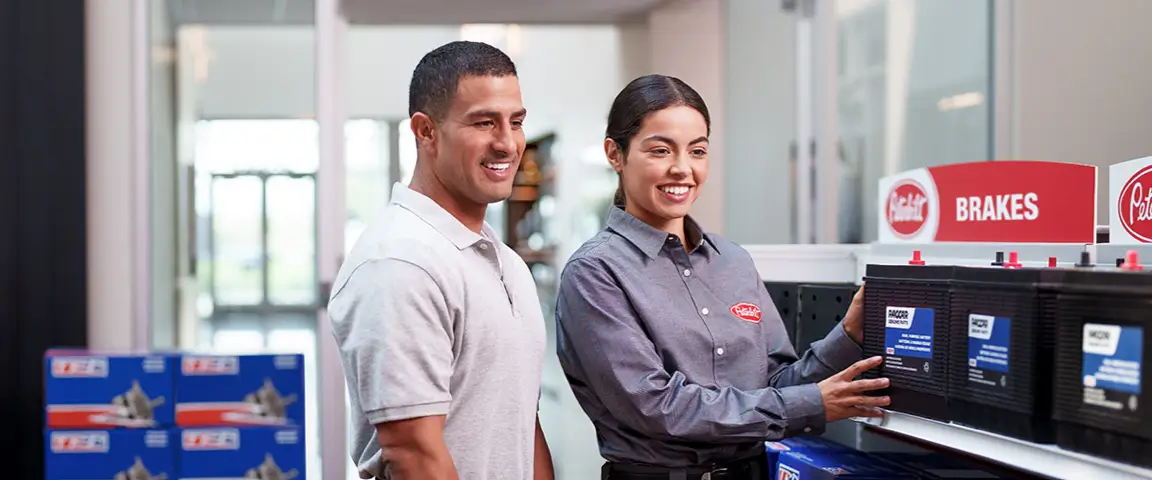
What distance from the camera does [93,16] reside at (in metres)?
4.05

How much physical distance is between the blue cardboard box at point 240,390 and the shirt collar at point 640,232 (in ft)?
6.11

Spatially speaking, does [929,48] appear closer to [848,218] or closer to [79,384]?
[848,218]

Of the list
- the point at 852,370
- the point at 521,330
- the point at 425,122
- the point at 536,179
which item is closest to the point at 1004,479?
the point at 852,370

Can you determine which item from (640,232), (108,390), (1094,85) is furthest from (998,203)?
(1094,85)

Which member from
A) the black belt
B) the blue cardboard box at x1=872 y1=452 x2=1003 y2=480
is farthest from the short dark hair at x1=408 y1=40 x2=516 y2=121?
the blue cardboard box at x1=872 y1=452 x2=1003 y2=480

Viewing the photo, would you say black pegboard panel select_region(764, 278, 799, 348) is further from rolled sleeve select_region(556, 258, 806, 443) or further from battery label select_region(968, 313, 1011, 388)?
battery label select_region(968, 313, 1011, 388)

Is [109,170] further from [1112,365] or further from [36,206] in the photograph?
[1112,365]

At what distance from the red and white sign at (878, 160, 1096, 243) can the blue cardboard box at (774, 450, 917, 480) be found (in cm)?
50

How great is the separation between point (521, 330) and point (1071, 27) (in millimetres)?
3804

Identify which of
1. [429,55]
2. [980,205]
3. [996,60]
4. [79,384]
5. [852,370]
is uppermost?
[996,60]

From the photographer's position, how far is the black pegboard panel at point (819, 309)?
2.22m

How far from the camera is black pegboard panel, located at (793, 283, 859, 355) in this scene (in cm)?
222

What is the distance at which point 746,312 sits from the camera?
1.90 meters

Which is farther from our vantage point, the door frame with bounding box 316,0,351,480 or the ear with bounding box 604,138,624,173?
the door frame with bounding box 316,0,351,480
